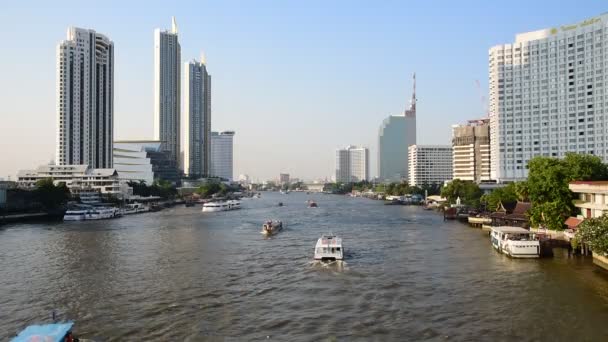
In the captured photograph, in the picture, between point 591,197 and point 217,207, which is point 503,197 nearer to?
point 591,197

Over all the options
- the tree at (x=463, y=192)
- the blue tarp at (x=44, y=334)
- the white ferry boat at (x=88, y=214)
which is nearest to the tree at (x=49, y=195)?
the white ferry boat at (x=88, y=214)

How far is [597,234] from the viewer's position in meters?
35.7

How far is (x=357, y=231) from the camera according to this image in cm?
7206

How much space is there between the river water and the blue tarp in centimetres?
309

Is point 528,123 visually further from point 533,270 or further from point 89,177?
point 89,177

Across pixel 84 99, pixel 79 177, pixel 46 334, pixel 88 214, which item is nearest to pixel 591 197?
pixel 46 334

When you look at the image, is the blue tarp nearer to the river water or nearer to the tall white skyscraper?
the river water

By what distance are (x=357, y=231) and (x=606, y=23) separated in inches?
3113

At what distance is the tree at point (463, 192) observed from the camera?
120 metres

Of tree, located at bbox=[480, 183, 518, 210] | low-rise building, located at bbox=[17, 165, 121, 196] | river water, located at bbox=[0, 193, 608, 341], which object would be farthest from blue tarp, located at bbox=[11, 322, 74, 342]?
low-rise building, located at bbox=[17, 165, 121, 196]

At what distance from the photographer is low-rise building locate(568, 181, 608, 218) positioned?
47875mm

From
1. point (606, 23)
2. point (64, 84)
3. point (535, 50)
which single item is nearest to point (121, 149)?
point (64, 84)

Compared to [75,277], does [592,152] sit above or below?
above

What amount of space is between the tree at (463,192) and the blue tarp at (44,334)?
100252 mm
